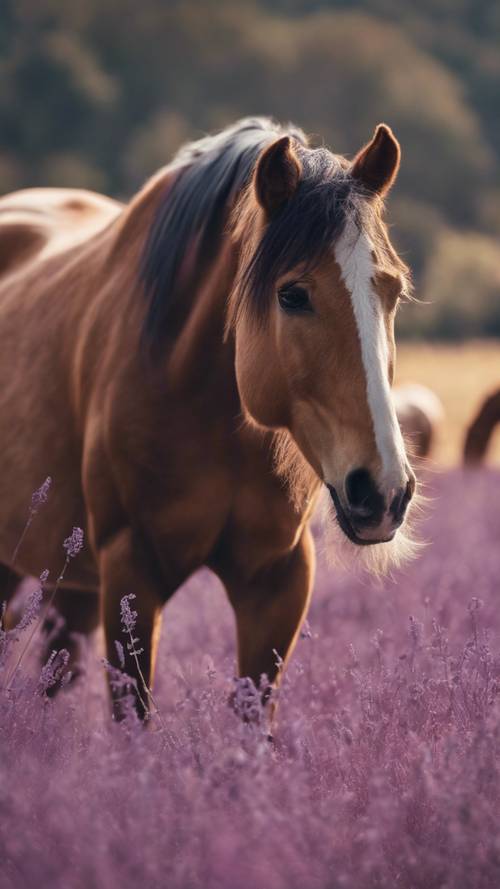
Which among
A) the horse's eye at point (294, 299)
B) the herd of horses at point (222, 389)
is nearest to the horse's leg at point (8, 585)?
the herd of horses at point (222, 389)

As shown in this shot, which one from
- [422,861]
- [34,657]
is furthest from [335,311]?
[34,657]

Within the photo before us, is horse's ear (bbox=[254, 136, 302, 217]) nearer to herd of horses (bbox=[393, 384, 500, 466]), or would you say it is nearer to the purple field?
the purple field

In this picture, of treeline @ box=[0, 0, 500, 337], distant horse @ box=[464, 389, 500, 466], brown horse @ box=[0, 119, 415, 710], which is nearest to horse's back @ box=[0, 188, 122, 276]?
brown horse @ box=[0, 119, 415, 710]

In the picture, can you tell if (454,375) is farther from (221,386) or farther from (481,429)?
(221,386)

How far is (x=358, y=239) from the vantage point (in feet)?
8.17

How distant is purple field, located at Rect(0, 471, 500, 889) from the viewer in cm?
183

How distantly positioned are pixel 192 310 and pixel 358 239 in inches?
25.7

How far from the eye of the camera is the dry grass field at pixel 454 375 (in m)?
19.5

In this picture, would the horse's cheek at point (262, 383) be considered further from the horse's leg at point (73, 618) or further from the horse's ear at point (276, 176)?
the horse's leg at point (73, 618)

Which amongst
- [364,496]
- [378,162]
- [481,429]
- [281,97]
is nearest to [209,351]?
[378,162]

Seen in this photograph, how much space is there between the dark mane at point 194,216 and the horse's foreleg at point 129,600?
0.57 metres

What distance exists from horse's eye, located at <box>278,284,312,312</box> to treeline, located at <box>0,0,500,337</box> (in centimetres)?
3702

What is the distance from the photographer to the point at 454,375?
95.2ft

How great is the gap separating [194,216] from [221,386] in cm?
49
